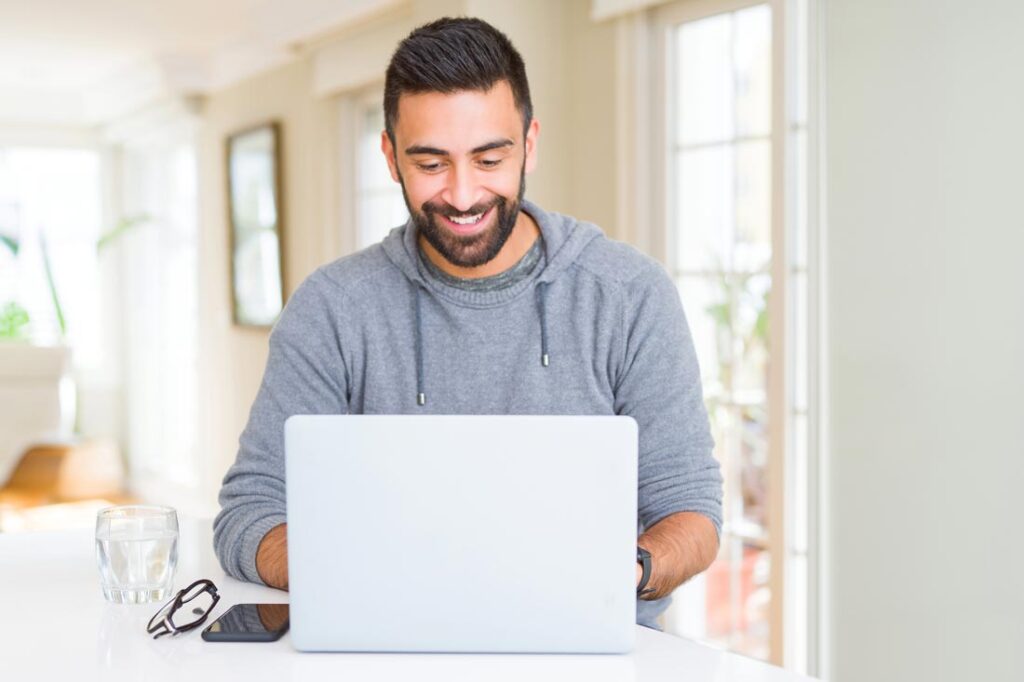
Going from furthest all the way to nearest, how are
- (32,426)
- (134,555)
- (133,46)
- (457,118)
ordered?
(32,426) < (133,46) < (457,118) < (134,555)

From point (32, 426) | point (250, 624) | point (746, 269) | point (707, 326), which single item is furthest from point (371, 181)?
point (250, 624)

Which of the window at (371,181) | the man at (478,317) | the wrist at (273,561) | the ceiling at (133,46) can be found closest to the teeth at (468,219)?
the man at (478,317)

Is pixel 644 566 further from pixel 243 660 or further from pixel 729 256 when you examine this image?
pixel 729 256

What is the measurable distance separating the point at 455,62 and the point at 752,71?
1794 millimetres

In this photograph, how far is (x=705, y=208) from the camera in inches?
131

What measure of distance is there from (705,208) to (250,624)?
7.74 feet

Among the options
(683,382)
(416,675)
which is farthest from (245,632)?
(683,382)

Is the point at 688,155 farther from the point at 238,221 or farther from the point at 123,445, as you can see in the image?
the point at 123,445

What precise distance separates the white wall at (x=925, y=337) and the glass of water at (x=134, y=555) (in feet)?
5.59

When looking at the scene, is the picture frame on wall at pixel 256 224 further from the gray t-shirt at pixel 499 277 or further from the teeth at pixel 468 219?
the teeth at pixel 468 219

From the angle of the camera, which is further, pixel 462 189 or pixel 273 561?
pixel 462 189

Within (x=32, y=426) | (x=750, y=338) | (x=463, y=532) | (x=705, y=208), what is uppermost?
(x=705, y=208)

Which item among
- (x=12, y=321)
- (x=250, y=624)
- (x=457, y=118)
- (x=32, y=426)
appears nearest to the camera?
(x=250, y=624)

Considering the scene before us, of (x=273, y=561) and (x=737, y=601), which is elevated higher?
(x=273, y=561)
